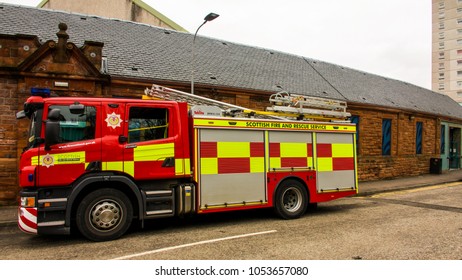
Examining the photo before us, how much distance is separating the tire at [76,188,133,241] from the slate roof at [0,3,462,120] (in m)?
5.80

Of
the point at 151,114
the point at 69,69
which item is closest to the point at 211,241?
the point at 151,114

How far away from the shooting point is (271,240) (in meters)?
5.84

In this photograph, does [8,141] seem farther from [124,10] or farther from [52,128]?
[124,10]

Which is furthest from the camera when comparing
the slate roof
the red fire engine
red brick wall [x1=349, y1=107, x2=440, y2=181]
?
red brick wall [x1=349, y1=107, x2=440, y2=181]

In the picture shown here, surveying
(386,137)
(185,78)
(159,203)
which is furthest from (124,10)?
(386,137)

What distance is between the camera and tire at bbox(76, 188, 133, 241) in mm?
5781

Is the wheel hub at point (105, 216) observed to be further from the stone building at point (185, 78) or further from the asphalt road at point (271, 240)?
the stone building at point (185, 78)

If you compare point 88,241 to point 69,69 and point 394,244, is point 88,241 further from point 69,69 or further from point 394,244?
point 69,69

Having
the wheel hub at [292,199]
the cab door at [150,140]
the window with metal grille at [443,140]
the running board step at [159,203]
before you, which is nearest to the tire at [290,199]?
the wheel hub at [292,199]

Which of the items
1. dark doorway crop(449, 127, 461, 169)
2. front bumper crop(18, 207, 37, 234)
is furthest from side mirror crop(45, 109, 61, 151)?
dark doorway crop(449, 127, 461, 169)

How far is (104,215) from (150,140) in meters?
1.60

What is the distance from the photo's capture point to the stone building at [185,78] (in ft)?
31.1

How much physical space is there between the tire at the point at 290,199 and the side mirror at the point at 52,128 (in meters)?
4.74

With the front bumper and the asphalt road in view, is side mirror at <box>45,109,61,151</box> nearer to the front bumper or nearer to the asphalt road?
the front bumper
